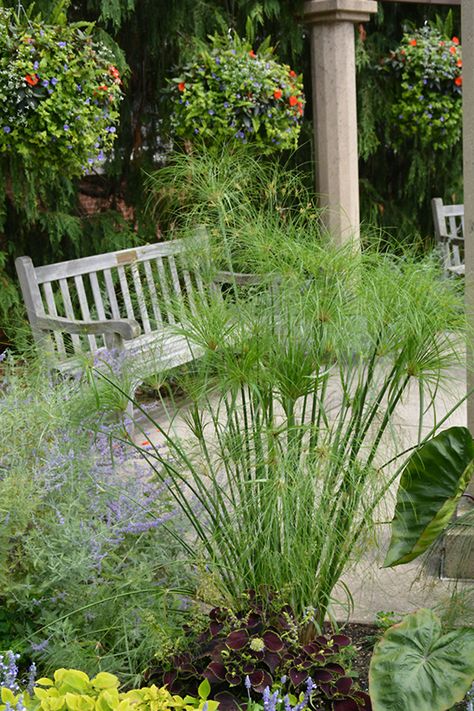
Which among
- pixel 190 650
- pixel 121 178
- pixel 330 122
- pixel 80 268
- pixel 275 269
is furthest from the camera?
pixel 121 178

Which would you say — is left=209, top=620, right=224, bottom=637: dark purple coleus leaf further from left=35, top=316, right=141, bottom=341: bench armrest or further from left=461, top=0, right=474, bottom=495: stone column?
left=35, top=316, right=141, bottom=341: bench armrest

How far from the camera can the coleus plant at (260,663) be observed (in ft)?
6.60

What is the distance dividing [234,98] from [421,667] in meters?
3.63

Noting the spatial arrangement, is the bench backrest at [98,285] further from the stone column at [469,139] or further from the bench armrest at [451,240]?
the bench armrest at [451,240]

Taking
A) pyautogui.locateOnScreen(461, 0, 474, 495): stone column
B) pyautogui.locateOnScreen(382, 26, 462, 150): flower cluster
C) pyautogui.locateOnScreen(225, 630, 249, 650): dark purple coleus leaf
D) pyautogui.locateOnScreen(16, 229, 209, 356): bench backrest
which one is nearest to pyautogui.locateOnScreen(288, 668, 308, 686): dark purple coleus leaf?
pyautogui.locateOnScreen(225, 630, 249, 650): dark purple coleus leaf

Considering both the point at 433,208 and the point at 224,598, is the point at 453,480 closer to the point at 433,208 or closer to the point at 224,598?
the point at 224,598

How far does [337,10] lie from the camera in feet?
18.0

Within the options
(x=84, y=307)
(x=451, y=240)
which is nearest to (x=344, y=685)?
(x=84, y=307)

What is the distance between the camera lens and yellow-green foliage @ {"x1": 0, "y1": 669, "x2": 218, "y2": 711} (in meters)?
1.79

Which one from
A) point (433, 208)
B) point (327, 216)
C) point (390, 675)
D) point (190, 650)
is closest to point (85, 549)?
point (190, 650)

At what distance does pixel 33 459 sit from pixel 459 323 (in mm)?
1329

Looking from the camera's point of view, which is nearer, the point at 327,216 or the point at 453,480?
the point at 453,480

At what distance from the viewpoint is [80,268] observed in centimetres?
471

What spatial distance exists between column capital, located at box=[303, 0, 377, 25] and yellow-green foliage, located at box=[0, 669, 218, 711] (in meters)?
4.50
